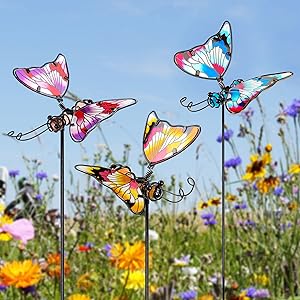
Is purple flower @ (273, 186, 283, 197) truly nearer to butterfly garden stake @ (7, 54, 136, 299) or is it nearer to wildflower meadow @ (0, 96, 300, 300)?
wildflower meadow @ (0, 96, 300, 300)

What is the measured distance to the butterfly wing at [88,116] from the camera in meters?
0.72

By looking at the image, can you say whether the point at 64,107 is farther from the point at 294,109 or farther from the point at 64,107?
the point at 294,109

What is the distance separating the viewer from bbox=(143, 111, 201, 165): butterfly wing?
2.37 feet

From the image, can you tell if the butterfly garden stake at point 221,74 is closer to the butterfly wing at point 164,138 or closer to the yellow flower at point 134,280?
the butterfly wing at point 164,138

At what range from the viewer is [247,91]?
82cm

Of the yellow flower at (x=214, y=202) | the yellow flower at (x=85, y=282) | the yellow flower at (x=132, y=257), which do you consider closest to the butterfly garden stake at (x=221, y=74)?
the yellow flower at (x=132, y=257)

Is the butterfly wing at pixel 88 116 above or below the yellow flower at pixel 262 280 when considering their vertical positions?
above

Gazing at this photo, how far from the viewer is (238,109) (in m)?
0.81

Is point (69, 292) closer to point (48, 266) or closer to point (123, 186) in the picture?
point (48, 266)

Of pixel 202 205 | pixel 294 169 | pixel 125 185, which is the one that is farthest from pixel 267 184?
pixel 125 185

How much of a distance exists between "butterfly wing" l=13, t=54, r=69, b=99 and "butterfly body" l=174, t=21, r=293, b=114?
12 centimetres

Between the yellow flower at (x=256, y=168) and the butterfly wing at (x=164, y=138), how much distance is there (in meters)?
1.06

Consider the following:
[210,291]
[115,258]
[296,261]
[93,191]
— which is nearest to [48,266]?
[115,258]

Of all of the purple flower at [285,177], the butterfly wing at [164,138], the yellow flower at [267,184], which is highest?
the butterfly wing at [164,138]
